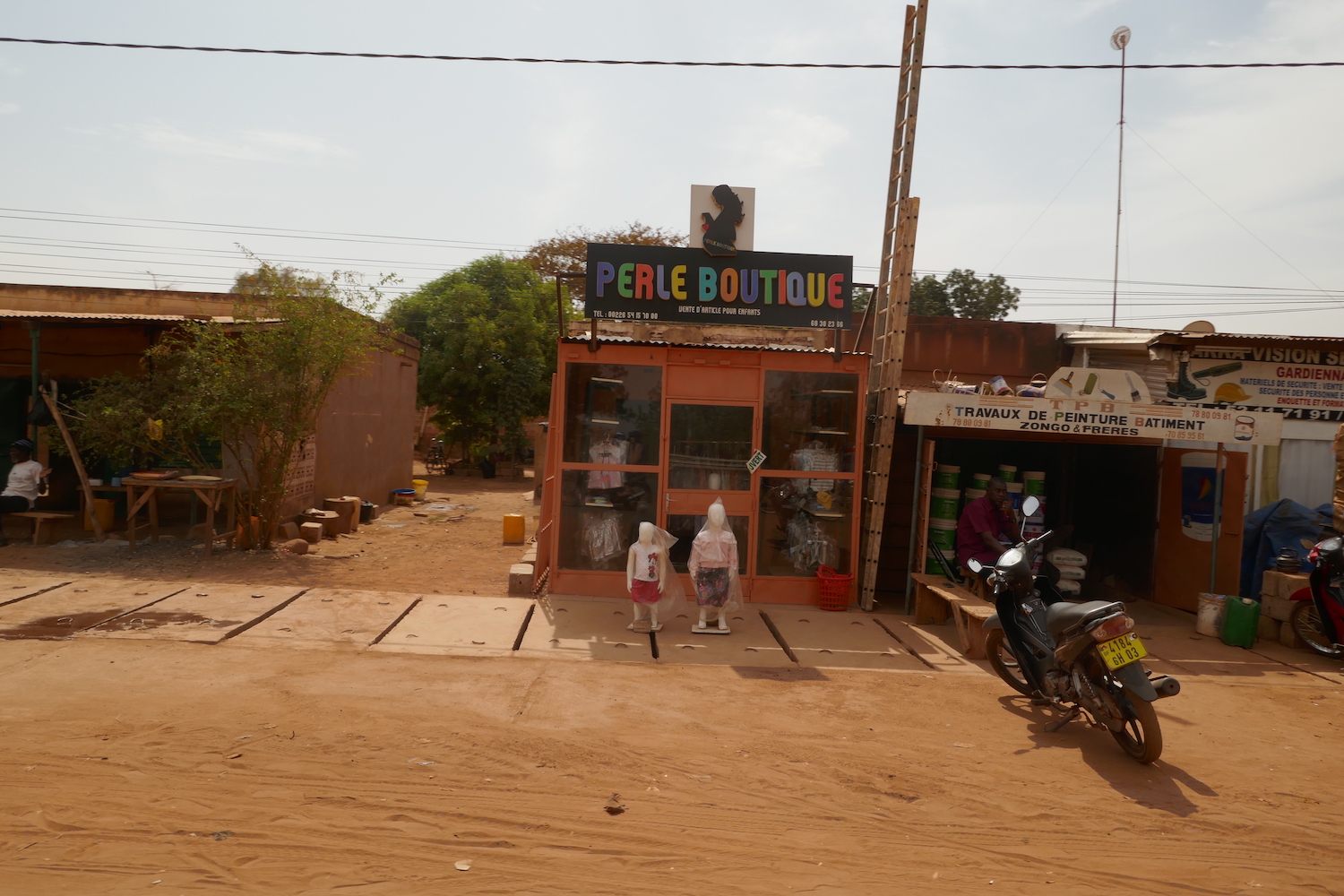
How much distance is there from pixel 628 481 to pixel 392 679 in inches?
138

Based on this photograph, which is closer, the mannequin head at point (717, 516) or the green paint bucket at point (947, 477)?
the mannequin head at point (717, 516)

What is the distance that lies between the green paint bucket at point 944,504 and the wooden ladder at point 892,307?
100 cm

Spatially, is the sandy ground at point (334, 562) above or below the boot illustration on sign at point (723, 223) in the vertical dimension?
below

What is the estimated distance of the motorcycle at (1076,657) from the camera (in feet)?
16.1

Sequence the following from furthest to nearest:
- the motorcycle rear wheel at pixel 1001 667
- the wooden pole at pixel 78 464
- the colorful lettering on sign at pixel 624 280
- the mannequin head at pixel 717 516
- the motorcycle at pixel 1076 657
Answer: the wooden pole at pixel 78 464
the colorful lettering on sign at pixel 624 280
the mannequin head at pixel 717 516
the motorcycle rear wheel at pixel 1001 667
the motorcycle at pixel 1076 657

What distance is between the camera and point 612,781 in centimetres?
443

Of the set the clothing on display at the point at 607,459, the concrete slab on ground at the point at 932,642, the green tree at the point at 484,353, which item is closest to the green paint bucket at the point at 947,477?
the concrete slab on ground at the point at 932,642

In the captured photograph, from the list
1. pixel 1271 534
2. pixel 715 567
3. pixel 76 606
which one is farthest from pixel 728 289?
pixel 1271 534

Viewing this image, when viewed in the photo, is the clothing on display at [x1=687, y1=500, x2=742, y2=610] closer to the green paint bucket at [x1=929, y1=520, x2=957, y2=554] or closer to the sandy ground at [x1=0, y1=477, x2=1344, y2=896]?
the sandy ground at [x1=0, y1=477, x2=1344, y2=896]

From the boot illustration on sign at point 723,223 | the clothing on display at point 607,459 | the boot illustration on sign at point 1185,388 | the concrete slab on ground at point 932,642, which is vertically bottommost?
the concrete slab on ground at point 932,642

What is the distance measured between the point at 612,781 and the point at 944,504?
648 cm

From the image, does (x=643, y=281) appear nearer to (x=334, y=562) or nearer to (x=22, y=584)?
(x=334, y=562)

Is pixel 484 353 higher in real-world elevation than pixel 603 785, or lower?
higher

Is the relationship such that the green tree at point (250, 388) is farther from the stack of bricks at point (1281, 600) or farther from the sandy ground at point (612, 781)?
the stack of bricks at point (1281, 600)
